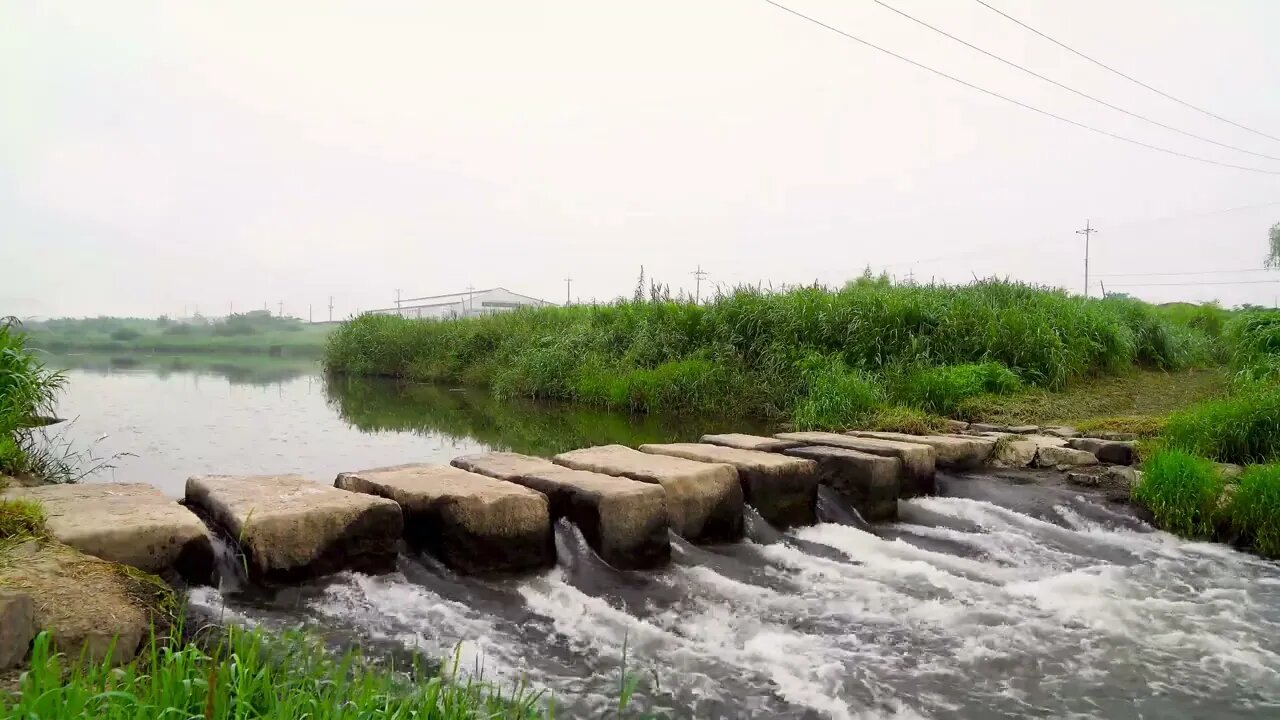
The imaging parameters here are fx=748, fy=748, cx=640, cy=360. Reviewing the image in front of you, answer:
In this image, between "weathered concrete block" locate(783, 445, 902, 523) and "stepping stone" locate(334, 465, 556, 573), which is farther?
"weathered concrete block" locate(783, 445, 902, 523)

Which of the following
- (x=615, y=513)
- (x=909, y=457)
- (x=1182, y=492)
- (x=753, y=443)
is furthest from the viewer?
(x=753, y=443)

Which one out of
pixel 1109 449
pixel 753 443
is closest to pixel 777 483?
pixel 753 443

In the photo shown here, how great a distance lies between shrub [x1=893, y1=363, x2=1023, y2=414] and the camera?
7629mm

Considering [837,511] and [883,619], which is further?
[837,511]

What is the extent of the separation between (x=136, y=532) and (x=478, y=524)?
1.24 meters

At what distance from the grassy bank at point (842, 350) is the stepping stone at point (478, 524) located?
4580 mm

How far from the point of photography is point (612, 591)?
320 cm

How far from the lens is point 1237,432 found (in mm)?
5141

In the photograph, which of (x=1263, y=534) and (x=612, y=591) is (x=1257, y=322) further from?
(x=612, y=591)

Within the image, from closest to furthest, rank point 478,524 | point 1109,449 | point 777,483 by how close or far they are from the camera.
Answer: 1. point 478,524
2. point 777,483
3. point 1109,449

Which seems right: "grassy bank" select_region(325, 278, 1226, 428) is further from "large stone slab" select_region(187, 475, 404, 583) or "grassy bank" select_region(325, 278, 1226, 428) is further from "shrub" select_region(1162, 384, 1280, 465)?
"large stone slab" select_region(187, 475, 404, 583)

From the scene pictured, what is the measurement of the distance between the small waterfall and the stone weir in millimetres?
52

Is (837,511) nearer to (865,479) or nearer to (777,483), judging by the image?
(865,479)

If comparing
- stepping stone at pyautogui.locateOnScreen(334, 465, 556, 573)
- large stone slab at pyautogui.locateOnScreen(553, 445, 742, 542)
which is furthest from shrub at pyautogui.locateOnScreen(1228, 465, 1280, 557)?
stepping stone at pyautogui.locateOnScreen(334, 465, 556, 573)
